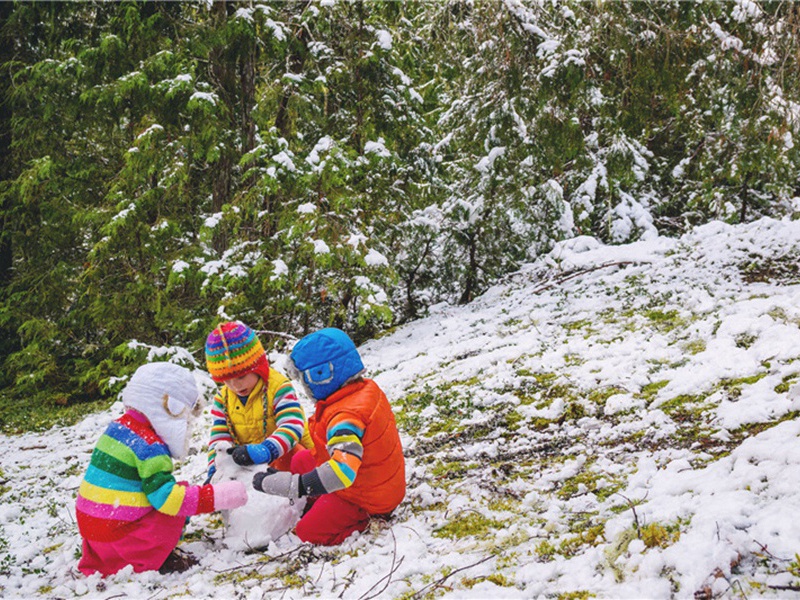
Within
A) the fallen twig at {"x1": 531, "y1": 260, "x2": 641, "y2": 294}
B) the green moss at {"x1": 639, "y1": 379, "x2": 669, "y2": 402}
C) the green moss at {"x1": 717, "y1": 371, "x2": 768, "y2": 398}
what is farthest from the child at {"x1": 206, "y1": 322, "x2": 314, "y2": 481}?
the fallen twig at {"x1": 531, "y1": 260, "x2": 641, "y2": 294}

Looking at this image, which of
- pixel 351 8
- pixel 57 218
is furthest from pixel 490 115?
pixel 57 218

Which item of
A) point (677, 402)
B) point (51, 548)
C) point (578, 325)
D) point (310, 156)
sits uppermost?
point (310, 156)

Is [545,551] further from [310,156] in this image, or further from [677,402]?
[310,156]

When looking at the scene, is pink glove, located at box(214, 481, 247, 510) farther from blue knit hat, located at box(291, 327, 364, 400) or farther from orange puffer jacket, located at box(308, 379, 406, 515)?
blue knit hat, located at box(291, 327, 364, 400)

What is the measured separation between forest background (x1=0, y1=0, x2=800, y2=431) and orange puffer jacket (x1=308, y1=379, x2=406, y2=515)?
447 cm

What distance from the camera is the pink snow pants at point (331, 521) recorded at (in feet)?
9.94

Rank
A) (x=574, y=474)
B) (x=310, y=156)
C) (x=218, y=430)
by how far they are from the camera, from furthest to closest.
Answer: (x=310, y=156), (x=218, y=430), (x=574, y=474)

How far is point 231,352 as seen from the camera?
3.52 m

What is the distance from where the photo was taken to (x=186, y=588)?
8.77 feet

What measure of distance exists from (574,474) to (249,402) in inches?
83.6

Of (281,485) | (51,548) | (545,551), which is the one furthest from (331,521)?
(51,548)

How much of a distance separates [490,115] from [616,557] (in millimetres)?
6815

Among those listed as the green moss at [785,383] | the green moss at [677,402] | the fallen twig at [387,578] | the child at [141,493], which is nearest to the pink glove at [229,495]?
the child at [141,493]

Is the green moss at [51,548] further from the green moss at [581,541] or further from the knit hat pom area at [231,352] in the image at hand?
the green moss at [581,541]
